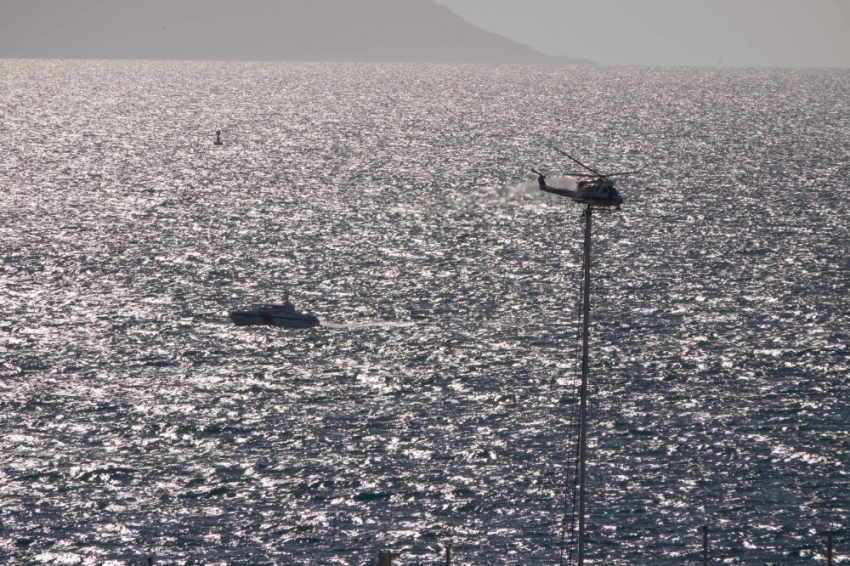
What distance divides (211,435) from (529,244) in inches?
3361

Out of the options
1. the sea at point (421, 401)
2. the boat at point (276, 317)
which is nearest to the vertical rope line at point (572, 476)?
the sea at point (421, 401)

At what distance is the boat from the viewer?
117000 millimetres

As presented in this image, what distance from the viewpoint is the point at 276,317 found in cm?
11688

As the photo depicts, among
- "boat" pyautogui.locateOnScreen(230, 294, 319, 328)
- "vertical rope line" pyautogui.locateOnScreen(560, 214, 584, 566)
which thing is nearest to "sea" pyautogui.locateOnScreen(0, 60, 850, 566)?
"vertical rope line" pyautogui.locateOnScreen(560, 214, 584, 566)

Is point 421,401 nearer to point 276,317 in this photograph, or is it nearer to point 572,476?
point 572,476

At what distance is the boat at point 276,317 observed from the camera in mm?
117000

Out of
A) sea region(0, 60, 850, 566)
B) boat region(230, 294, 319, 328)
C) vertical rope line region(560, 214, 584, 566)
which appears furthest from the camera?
boat region(230, 294, 319, 328)

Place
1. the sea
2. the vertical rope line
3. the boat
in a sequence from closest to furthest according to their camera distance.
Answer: the vertical rope line, the sea, the boat

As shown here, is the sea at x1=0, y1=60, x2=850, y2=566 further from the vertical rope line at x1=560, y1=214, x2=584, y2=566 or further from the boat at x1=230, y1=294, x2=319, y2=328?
the boat at x1=230, y1=294, x2=319, y2=328

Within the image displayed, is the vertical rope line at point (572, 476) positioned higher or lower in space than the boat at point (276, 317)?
lower

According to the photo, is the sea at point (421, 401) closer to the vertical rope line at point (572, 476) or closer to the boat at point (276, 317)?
the vertical rope line at point (572, 476)

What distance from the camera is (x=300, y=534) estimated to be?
2776 inches

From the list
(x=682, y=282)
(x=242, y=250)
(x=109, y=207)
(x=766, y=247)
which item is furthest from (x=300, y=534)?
(x=109, y=207)

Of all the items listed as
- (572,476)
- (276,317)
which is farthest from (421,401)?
(276,317)
